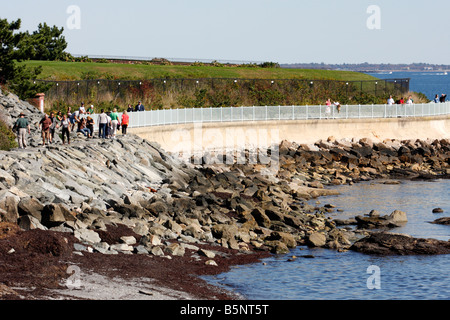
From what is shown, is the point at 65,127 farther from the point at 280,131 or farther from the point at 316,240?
the point at 280,131

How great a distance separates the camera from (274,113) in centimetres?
5622

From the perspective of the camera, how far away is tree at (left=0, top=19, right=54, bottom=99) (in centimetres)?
4594

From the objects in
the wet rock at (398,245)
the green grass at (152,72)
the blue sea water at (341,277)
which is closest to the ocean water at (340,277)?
the blue sea water at (341,277)

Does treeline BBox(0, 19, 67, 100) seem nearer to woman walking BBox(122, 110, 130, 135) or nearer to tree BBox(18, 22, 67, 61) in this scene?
woman walking BBox(122, 110, 130, 135)

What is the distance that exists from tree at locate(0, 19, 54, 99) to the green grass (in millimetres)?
13399

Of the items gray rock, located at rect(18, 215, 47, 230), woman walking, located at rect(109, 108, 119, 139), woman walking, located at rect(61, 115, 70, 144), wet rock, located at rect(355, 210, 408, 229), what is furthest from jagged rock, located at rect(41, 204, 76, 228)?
woman walking, located at rect(109, 108, 119, 139)

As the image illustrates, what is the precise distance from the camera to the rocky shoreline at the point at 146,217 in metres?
20.4

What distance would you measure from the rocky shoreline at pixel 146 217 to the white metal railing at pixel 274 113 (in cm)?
425

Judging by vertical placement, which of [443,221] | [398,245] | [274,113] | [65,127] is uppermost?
[65,127]

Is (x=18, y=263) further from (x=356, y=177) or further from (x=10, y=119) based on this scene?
(x=356, y=177)

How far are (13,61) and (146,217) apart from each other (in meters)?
22.5

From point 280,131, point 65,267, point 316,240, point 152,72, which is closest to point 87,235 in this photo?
point 65,267

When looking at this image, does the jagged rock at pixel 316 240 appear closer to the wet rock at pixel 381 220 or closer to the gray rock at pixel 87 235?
the wet rock at pixel 381 220

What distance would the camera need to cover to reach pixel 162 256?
23.3 metres
